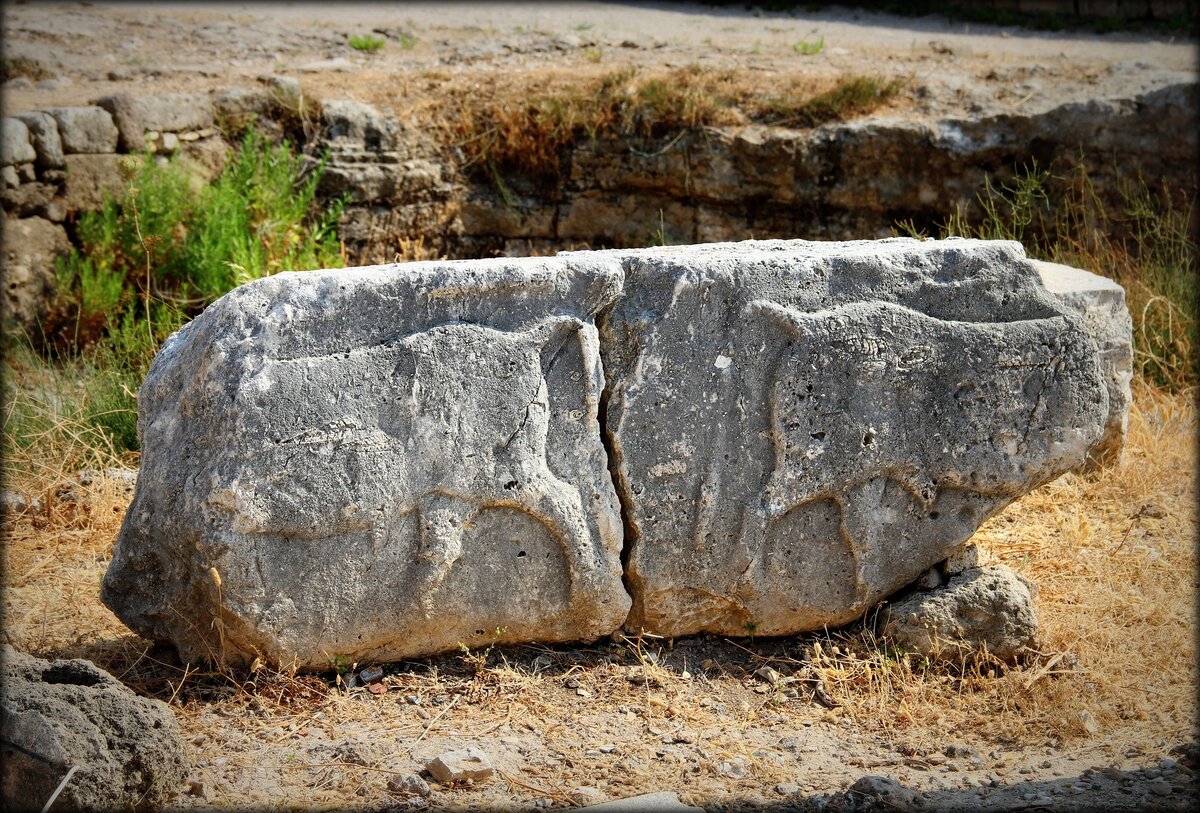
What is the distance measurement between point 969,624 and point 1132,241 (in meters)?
4.91

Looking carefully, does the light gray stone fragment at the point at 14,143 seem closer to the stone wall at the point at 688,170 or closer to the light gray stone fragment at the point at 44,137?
the light gray stone fragment at the point at 44,137

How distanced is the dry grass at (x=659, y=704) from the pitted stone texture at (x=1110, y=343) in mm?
1073

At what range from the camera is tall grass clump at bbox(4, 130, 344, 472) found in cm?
586

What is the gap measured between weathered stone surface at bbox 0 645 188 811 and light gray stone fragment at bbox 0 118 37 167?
403cm

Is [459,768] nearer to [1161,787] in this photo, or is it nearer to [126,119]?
[1161,787]

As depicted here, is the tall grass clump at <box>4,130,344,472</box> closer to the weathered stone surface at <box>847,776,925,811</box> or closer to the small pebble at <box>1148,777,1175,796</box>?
the weathered stone surface at <box>847,776,925,811</box>

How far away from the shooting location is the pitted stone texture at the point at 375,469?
10.4ft

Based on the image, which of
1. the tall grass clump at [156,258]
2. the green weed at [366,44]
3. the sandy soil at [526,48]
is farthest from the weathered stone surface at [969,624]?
the green weed at [366,44]

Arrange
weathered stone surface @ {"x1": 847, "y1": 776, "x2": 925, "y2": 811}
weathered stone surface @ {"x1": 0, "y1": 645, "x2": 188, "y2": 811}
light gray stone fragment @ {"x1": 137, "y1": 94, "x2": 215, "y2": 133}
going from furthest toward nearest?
light gray stone fragment @ {"x1": 137, "y1": 94, "x2": 215, "y2": 133} < weathered stone surface @ {"x1": 847, "y1": 776, "x2": 925, "y2": 811} < weathered stone surface @ {"x1": 0, "y1": 645, "x2": 188, "y2": 811}

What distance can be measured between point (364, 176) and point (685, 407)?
4.60 meters

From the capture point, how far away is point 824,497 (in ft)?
11.8

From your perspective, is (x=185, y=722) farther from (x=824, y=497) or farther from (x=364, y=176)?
(x=364, y=176)

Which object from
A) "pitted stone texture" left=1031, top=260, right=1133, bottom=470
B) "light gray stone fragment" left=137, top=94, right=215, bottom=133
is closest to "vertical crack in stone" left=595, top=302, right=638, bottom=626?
"pitted stone texture" left=1031, top=260, right=1133, bottom=470

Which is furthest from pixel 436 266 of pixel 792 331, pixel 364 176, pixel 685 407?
pixel 364 176
